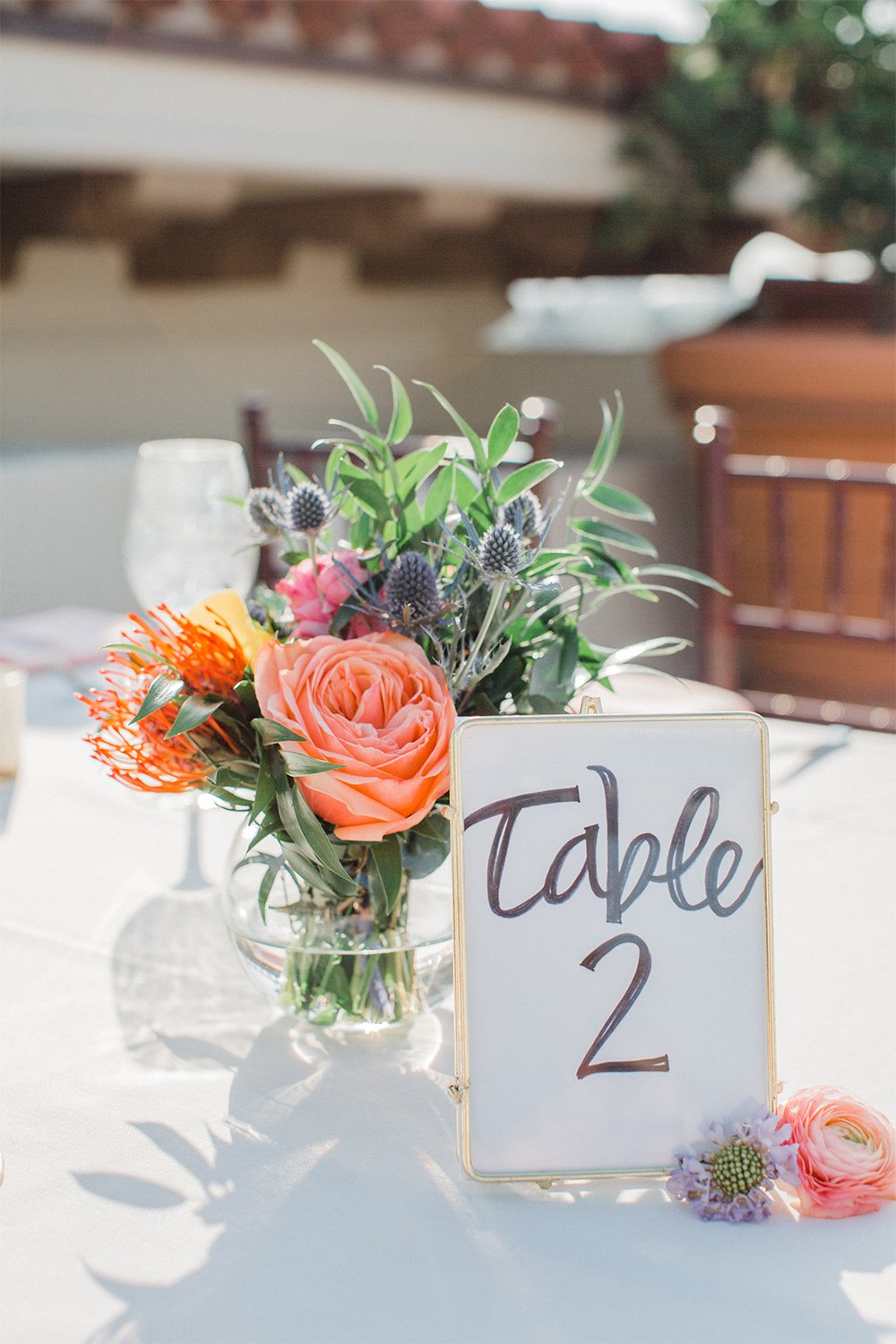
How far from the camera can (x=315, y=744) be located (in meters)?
0.55

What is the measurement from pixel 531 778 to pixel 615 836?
1.6 inches

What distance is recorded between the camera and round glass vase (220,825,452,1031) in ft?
2.09

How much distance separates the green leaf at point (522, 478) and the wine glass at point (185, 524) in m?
0.49

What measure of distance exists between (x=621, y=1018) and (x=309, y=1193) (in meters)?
0.14

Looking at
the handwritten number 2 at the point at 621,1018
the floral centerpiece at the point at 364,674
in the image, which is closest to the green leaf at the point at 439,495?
the floral centerpiece at the point at 364,674

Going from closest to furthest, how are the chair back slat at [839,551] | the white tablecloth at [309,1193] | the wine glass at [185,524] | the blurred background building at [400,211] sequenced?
the white tablecloth at [309,1193] → the wine glass at [185,524] → the chair back slat at [839,551] → the blurred background building at [400,211]

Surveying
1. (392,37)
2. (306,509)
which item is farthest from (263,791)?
(392,37)

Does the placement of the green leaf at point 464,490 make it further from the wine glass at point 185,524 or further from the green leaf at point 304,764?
the wine glass at point 185,524

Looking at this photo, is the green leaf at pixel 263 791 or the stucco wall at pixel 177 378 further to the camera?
the stucco wall at pixel 177 378

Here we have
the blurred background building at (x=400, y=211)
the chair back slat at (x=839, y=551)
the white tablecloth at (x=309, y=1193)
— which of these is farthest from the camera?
the blurred background building at (x=400, y=211)

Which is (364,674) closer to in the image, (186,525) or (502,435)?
(502,435)

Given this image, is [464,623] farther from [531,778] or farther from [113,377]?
[113,377]

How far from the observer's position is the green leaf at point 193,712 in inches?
21.4

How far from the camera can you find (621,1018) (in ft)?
1.75
